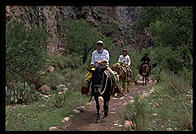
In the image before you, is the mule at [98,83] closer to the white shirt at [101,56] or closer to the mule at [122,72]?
the white shirt at [101,56]

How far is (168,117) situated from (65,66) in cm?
1283

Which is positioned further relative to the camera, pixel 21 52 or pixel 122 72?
pixel 122 72

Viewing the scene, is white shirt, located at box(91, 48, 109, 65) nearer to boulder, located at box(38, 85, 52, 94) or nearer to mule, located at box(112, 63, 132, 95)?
mule, located at box(112, 63, 132, 95)

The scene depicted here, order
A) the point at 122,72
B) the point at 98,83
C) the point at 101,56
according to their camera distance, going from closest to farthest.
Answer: the point at 98,83
the point at 101,56
the point at 122,72

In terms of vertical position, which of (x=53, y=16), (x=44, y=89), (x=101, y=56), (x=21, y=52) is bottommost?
(x=44, y=89)

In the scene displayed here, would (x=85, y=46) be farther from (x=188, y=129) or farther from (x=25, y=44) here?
(x=188, y=129)

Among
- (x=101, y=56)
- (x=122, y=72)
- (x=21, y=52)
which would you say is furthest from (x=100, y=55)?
(x=122, y=72)

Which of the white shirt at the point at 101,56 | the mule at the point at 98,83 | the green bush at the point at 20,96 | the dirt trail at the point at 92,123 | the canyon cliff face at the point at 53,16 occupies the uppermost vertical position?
the canyon cliff face at the point at 53,16

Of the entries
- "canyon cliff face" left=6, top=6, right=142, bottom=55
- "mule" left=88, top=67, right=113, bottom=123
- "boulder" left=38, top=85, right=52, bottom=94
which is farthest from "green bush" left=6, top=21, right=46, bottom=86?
"mule" left=88, top=67, right=113, bottom=123

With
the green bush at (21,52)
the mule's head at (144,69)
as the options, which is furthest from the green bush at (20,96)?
the mule's head at (144,69)

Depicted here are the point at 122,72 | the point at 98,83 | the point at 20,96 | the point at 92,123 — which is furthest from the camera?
the point at 122,72

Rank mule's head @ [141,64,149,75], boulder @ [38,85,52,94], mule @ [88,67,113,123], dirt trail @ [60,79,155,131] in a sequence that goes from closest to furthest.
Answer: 1. dirt trail @ [60,79,155,131]
2. mule @ [88,67,113,123]
3. boulder @ [38,85,52,94]
4. mule's head @ [141,64,149,75]

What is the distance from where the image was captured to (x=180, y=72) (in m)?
6.76

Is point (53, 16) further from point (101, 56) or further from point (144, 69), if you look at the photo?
point (101, 56)
